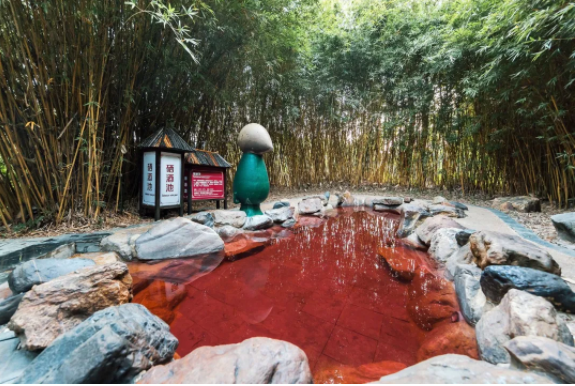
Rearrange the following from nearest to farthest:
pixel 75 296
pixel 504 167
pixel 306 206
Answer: pixel 75 296
pixel 306 206
pixel 504 167

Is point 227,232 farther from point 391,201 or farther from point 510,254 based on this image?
point 391,201

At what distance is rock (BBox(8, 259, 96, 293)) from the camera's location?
1164mm

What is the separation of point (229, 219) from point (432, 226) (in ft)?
7.53

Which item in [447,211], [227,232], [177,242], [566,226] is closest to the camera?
[177,242]

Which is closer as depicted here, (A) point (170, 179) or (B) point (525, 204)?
(A) point (170, 179)

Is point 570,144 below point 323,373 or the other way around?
the other way around

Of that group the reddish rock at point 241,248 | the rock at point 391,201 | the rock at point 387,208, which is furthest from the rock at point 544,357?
the rock at point 391,201

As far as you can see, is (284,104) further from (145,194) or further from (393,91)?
(145,194)

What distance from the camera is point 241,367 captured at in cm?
73

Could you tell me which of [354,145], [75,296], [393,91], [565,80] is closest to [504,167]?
[565,80]

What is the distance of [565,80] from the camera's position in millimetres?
3035

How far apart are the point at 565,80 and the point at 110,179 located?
6.01 meters

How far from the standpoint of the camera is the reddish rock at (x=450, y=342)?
3.10 feet

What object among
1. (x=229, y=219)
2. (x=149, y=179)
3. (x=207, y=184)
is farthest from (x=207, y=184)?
(x=229, y=219)
